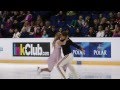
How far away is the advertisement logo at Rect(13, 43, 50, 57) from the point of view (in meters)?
12.7

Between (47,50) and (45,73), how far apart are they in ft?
6.11

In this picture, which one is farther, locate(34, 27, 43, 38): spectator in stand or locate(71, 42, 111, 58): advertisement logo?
locate(34, 27, 43, 38): spectator in stand

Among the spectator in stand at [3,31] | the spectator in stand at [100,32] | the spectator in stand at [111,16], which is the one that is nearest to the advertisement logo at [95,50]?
the spectator in stand at [100,32]

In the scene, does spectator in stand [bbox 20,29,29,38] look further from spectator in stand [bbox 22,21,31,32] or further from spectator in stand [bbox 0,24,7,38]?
spectator in stand [bbox 0,24,7,38]

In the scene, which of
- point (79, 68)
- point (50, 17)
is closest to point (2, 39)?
point (50, 17)

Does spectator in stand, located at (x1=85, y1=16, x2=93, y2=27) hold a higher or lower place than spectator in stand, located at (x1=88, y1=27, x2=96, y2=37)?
higher

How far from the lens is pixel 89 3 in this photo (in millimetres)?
9320

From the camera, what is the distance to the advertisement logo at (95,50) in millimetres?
12403

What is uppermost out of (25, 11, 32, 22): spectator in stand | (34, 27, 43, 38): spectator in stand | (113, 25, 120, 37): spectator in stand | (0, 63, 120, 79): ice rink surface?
(25, 11, 32, 22): spectator in stand

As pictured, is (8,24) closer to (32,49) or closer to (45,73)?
(32,49)

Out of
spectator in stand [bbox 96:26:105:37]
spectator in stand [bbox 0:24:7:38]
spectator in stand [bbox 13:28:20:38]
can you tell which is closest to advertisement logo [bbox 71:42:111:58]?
spectator in stand [bbox 96:26:105:37]
